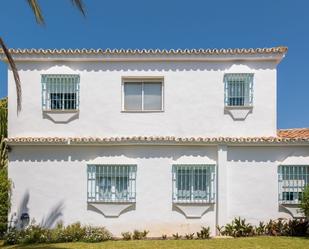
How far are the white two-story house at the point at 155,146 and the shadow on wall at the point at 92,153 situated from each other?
0.14ft

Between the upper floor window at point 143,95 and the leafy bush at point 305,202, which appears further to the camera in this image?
the upper floor window at point 143,95

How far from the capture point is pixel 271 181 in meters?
14.3

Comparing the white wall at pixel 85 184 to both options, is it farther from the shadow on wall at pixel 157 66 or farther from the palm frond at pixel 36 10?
the palm frond at pixel 36 10

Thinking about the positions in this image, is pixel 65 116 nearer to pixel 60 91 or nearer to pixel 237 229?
pixel 60 91

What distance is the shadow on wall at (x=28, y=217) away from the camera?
559 inches

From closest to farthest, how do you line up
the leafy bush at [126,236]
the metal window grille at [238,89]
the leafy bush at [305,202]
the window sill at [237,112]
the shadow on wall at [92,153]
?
the leafy bush at [305,202]
the leafy bush at [126,236]
the shadow on wall at [92,153]
the window sill at [237,112]
the metal window grille at [238,89]

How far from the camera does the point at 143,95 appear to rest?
1553 cm

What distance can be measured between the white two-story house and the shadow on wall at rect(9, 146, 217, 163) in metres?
0.04

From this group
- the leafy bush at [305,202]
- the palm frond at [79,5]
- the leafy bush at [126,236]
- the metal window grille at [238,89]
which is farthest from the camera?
the metal window grille at [238,89]

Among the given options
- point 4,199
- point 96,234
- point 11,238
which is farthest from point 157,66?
point 11,238

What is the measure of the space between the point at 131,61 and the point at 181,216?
6953 mm

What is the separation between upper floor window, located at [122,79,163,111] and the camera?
50.6 ft

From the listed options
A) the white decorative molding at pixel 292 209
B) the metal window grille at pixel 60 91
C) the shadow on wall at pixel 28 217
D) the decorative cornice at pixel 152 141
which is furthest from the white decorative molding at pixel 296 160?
the shadow on wall at pixel 28 217

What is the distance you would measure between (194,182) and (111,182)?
343 centimetres
